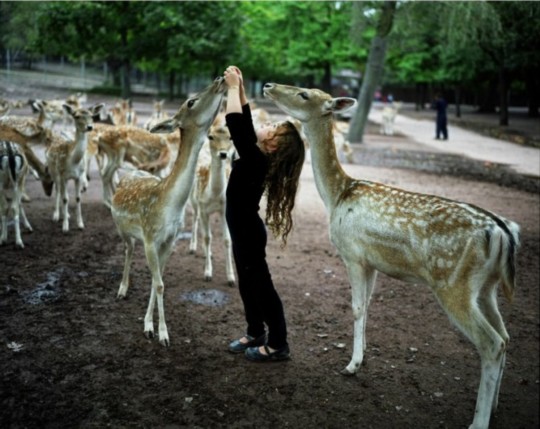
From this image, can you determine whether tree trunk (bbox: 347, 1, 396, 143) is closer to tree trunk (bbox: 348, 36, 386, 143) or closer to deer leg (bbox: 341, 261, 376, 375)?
tree trunk (bbox: 348, 36, 386, 143)

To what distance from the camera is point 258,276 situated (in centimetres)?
438

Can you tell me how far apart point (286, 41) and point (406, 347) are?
2824 cm

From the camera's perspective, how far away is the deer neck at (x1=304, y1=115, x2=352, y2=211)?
451 cm

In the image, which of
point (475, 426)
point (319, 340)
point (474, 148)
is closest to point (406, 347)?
point (319, 340)

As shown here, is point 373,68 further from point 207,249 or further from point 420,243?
point 420,243

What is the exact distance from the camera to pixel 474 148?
2088 cm

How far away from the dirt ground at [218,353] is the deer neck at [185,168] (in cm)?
125

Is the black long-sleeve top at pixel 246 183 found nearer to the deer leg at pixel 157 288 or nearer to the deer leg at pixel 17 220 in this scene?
the deer leg at pixel 157 288

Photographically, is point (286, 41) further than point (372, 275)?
Yes

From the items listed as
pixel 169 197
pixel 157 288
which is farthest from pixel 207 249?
pixel 169 197

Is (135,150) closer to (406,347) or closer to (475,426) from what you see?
(406,347)

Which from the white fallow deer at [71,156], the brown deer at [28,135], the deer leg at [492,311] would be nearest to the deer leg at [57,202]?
the white fallow deer at [71,156]

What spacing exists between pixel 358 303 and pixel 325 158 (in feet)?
Result: 3.85

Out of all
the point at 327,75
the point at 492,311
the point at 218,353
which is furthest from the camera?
the point at 327,75
